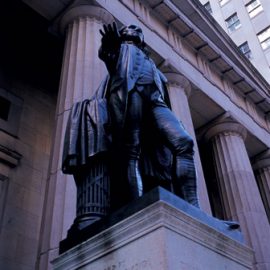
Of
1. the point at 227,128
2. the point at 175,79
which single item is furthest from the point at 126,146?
the point at 227,128

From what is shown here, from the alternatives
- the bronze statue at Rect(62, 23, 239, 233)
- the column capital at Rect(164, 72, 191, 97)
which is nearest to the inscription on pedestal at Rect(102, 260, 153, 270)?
the bronze statue at Rect(62, 23, 239, 233)

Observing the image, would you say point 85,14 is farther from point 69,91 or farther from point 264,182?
point 264,182

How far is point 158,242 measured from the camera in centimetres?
304

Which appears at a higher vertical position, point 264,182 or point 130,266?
point 264,182

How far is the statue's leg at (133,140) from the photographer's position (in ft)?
13.5

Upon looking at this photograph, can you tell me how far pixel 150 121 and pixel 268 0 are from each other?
42.4m

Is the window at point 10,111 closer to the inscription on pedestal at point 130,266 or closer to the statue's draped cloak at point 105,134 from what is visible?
the statue's draped cloak at point 105,134

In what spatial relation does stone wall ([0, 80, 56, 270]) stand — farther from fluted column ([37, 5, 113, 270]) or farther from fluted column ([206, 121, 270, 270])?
fluted column ([206, 121, 270, 270])

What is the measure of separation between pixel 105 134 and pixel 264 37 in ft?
132

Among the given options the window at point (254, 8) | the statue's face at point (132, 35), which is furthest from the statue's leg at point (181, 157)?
the window at point (254, 8)

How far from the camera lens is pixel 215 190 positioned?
2208 centimetres

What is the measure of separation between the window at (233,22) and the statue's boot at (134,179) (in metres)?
43.4

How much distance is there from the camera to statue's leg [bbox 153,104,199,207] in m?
4.20

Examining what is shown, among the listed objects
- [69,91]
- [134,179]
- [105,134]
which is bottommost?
[134,179]
